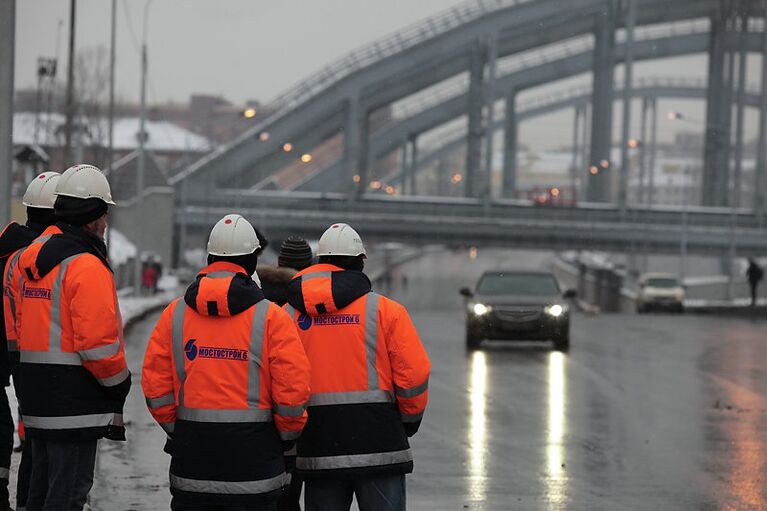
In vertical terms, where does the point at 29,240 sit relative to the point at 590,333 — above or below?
above

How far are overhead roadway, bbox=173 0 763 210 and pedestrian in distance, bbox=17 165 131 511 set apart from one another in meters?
81.3

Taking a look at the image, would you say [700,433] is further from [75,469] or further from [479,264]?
[479,264]

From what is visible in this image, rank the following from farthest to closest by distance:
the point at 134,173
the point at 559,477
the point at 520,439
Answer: the point at 134,173 → the point at 520,439 → the point at 559,477

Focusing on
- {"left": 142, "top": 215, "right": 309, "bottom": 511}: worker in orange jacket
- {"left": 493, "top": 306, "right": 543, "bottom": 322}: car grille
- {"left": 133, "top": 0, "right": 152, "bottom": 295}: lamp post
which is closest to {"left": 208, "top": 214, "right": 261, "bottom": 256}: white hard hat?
{"left": 142, "top": 215, "right": 309, "bottom": 511}: worker in orange jacket

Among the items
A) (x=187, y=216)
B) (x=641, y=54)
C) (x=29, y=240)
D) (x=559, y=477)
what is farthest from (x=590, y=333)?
(x=641, y=54)

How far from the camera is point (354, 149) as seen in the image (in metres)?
93.2

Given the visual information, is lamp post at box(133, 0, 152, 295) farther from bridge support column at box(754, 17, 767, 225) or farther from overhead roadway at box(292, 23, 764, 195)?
overhead roadway at box(292, 23, 764, 195)

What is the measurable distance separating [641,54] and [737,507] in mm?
103577

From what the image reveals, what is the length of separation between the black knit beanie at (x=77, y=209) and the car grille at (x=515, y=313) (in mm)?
19732

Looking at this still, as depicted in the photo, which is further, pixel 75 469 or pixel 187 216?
pixel 187 216

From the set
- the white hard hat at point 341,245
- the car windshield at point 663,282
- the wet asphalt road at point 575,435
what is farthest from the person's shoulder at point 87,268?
the car windshield at point 663,282

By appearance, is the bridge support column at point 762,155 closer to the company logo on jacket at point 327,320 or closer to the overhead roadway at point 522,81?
the overhead roadway at point 522,81

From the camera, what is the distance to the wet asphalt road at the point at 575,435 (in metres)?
10.2

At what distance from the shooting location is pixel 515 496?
10148 millimetres
